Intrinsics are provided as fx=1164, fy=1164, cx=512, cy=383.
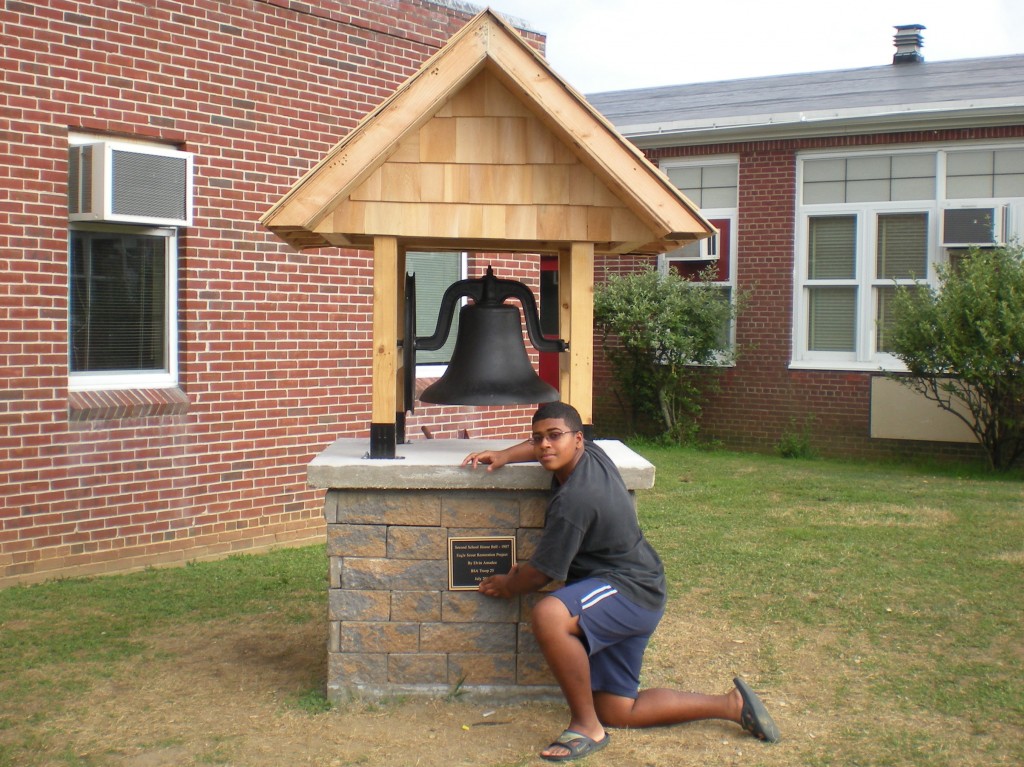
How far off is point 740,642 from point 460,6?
6.12 metres

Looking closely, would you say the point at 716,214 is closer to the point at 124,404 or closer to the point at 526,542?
the point at 124,404

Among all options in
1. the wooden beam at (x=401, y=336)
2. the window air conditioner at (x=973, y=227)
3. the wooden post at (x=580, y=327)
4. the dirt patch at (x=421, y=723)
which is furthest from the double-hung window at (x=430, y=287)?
the window air conditioner at (x=973, y=227)

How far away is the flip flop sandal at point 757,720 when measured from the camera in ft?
16.1

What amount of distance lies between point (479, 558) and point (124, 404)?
3.68 meters

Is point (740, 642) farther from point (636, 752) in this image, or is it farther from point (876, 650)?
point (636, 752)

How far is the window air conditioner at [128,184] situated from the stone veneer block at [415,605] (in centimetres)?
374

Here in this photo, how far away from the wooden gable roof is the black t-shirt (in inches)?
46.3

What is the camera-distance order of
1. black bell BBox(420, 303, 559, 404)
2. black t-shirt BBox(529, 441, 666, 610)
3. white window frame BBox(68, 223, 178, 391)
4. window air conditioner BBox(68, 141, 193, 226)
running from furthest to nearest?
white window frame BBox(68, 223, 178, 391)
window air conditioner BBox(68, 141, 193, 226)
black bell BBox(420, 303, 559, 404)
black t-shirt BBox(529, 441, 666, 610)

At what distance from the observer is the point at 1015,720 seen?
17.0 feet

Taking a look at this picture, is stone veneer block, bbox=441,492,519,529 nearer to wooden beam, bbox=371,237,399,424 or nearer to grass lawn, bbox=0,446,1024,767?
wooden beam, bbox=371,237,399,424

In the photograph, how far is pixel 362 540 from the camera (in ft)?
17.2

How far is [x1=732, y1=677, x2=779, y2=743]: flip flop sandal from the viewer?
16.1 feet

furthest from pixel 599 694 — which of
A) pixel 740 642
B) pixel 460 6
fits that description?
pixel 460 6

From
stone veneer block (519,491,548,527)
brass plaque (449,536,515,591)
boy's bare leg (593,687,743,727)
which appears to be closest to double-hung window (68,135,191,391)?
brass plaque (449,536,515,591)
